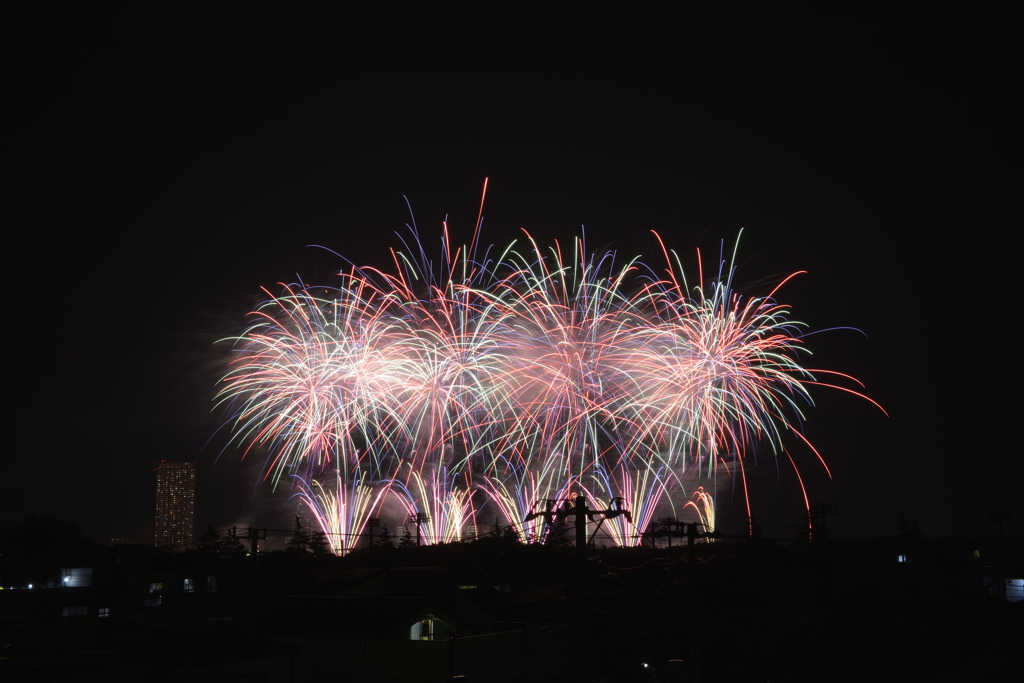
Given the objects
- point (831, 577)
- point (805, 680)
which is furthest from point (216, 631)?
point (831, 577)

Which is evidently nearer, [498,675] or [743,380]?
[498,675]

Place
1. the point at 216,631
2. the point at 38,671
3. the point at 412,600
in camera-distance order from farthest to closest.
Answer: the point at 412,600 → the point at 216,631 → the point at 38,671

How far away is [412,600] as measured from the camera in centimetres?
3341

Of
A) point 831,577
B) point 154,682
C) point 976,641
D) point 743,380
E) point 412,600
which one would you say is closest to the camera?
point 976,641

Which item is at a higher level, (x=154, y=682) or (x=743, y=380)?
(x=743, y=380)

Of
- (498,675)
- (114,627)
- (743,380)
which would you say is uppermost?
(743,380)

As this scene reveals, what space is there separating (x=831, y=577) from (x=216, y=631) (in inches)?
1325

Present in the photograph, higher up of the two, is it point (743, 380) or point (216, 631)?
point (743, 380)

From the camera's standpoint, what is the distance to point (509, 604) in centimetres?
3938

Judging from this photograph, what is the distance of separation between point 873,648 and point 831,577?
3725 cm

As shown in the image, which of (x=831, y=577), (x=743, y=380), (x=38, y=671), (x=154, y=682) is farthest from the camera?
(x=831, y=577)

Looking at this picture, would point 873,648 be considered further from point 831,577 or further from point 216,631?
point 831,577

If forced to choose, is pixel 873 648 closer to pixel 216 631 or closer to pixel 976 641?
pixel 976 641

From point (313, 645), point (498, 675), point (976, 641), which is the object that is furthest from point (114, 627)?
point (976, 641)
